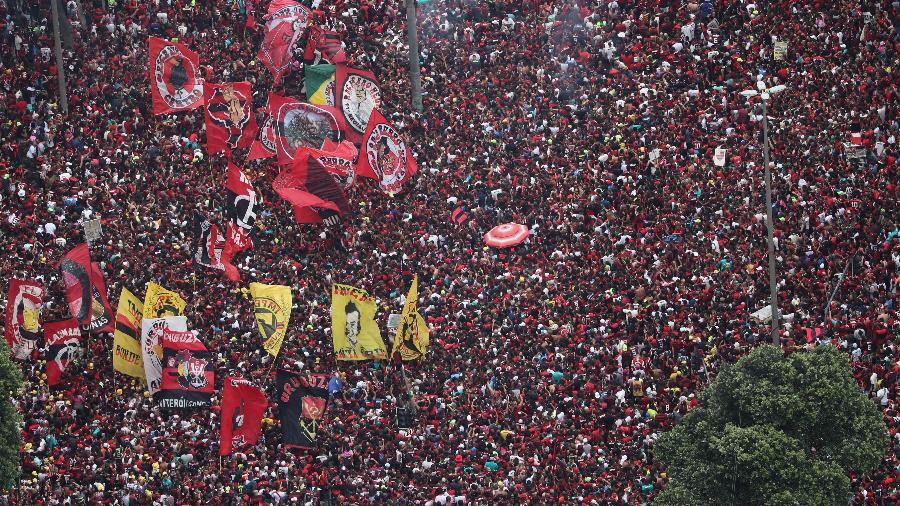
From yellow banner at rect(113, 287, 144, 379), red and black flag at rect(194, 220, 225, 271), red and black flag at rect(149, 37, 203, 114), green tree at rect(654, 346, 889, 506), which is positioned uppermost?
red and black flag at rect(149, 37, 203, 114)

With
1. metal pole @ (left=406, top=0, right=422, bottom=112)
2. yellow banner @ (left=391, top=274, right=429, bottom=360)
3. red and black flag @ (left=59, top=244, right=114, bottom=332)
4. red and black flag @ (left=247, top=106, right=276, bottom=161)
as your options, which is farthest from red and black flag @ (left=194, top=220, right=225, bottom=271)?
metal pole @ (left=406, top=0, right=422, bottom=112)

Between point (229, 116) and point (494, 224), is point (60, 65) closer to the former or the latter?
point (229, 116)

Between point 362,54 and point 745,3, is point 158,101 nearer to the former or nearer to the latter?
point 362,54

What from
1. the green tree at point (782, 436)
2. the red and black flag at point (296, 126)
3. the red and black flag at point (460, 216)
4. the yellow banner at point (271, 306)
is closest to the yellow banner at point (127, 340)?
the yellow banner at point (271, 306)

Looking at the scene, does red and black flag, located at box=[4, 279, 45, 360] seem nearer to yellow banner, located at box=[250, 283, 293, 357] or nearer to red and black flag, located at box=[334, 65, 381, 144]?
yellow banner, located at box=[250, 283, 293, 357]

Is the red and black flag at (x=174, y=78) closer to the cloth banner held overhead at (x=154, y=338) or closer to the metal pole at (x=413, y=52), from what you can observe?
the metal pole at (x=413, y=52)

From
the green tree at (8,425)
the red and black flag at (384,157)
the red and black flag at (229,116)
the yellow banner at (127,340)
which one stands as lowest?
the green tree at (8,425)

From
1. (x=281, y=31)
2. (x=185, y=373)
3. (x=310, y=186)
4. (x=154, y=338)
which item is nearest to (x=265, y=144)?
(x=310, y=186)
